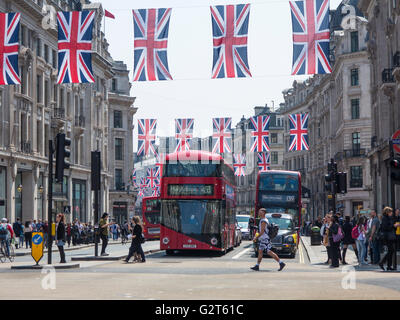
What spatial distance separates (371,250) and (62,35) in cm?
1370

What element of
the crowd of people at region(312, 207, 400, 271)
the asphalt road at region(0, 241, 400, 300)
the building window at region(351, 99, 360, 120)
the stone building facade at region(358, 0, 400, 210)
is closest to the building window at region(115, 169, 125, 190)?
the building window at region(351, 99, 360, 120)

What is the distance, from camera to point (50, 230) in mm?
24141

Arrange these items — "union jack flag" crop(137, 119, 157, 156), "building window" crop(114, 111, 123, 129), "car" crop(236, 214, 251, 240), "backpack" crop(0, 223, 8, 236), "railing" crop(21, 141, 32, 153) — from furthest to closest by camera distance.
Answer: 1. "building window" crop(114, 111, 123, 129)
2. "car" crop(236, 214, 251, 240)
3. "union jack flag" crop(137, 119, 157, 156)
4. "railing" crop(21, 141, 32, 153)
5. "backpack" crop(0, 223, 8, 236)

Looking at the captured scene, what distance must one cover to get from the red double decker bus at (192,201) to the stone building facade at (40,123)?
18557mm

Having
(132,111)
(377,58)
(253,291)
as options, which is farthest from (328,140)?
(253,291)

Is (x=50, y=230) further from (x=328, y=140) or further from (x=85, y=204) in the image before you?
(x=328, y=140)

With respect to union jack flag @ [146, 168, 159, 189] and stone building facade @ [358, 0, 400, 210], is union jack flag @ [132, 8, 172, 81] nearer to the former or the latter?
stone building facade @ [358, 0, 400, 210]

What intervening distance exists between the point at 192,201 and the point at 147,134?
22008 millimetres

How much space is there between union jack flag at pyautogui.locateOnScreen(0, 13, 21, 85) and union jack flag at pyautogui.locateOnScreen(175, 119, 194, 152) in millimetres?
20693

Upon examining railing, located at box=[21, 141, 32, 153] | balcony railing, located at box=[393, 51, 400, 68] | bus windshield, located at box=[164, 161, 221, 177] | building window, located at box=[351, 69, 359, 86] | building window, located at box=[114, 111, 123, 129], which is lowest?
bus windshield, located at box=[164, 161, 221, 177]

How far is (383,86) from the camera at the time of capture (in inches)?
1783

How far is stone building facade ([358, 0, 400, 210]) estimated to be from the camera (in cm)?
4406

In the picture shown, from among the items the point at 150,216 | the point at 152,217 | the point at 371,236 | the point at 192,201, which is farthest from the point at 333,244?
the point at 152,217

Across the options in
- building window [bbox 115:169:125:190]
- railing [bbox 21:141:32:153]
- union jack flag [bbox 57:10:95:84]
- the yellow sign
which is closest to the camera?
the yellow sign
